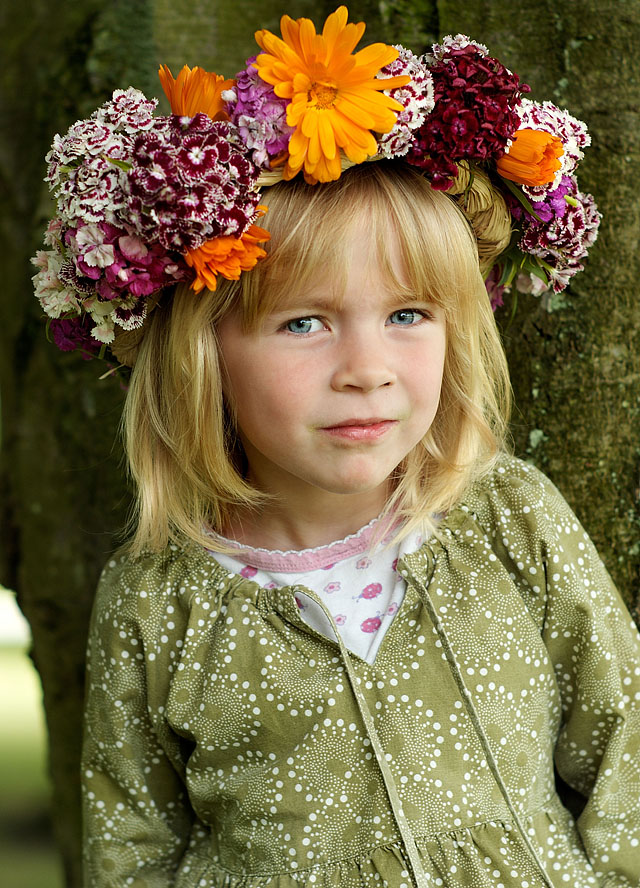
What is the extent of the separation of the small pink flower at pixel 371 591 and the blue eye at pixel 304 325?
0.51m

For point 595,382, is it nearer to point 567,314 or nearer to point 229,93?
point 567,314

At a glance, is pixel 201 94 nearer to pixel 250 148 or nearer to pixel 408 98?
pixel 250 148

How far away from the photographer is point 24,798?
5363 mm

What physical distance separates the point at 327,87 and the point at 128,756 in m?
1.31

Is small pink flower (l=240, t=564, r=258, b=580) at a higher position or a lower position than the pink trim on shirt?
lower

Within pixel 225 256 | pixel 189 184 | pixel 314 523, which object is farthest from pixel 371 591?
pixel 189 184

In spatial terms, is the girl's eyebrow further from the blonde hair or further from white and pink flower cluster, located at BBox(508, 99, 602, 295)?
white and pink flower cluster, located at BBox(508, 99, 602, 295)

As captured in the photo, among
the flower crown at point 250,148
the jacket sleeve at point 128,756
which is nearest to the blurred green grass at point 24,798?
the jacket sleeve at point 128,756

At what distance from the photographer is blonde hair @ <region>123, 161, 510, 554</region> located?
60.7 inches

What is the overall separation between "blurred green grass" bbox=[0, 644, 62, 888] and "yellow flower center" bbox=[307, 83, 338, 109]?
2994mm

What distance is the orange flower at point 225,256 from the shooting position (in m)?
1.48

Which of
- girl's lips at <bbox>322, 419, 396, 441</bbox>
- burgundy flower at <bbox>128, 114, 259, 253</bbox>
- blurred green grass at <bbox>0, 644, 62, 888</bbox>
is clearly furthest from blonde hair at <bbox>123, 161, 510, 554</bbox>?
blurred green grass at <bbox>0, 644, 62, 888</bbox>

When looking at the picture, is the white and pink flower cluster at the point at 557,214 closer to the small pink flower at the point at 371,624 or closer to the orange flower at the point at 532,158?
the orange flower at the point at 532,158

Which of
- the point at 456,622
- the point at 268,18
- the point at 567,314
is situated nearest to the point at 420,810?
the point at 456,622
